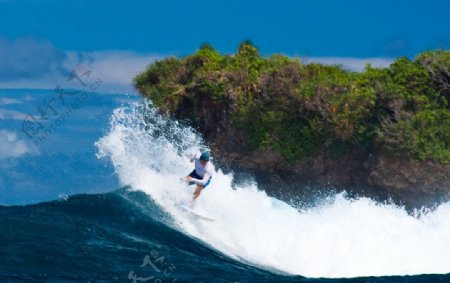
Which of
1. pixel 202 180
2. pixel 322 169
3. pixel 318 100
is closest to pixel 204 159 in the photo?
pixel 202 180

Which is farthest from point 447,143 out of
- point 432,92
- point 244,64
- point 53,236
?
point 53,236

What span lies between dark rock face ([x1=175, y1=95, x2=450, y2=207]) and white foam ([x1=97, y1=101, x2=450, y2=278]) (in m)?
4.38

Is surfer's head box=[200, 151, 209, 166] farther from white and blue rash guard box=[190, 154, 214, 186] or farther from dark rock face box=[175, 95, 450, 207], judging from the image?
dark rock face box=[175, 95, 450, 207]

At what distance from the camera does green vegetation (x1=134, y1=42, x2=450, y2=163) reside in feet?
98.0

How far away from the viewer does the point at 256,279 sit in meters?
15.7

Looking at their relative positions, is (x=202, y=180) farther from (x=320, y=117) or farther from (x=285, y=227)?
(x=320, y=117)

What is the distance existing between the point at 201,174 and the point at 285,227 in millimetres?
2330

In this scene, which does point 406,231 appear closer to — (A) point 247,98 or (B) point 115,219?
(B) point 115,219

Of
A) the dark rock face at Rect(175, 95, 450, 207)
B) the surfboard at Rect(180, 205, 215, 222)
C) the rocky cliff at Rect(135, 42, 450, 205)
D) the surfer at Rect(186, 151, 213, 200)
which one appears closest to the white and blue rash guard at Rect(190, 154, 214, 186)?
the surfer at Rect(186, 151, 213, 200)

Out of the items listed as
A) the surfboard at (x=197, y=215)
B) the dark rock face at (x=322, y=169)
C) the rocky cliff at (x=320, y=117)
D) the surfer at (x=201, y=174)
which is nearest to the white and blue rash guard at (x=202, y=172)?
the surfer at (x=201, y=174)

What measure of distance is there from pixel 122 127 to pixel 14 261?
32.1 feet

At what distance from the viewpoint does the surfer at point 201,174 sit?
66.1ft

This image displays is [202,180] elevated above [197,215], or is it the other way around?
[202,180]

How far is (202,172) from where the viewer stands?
20422 mm
